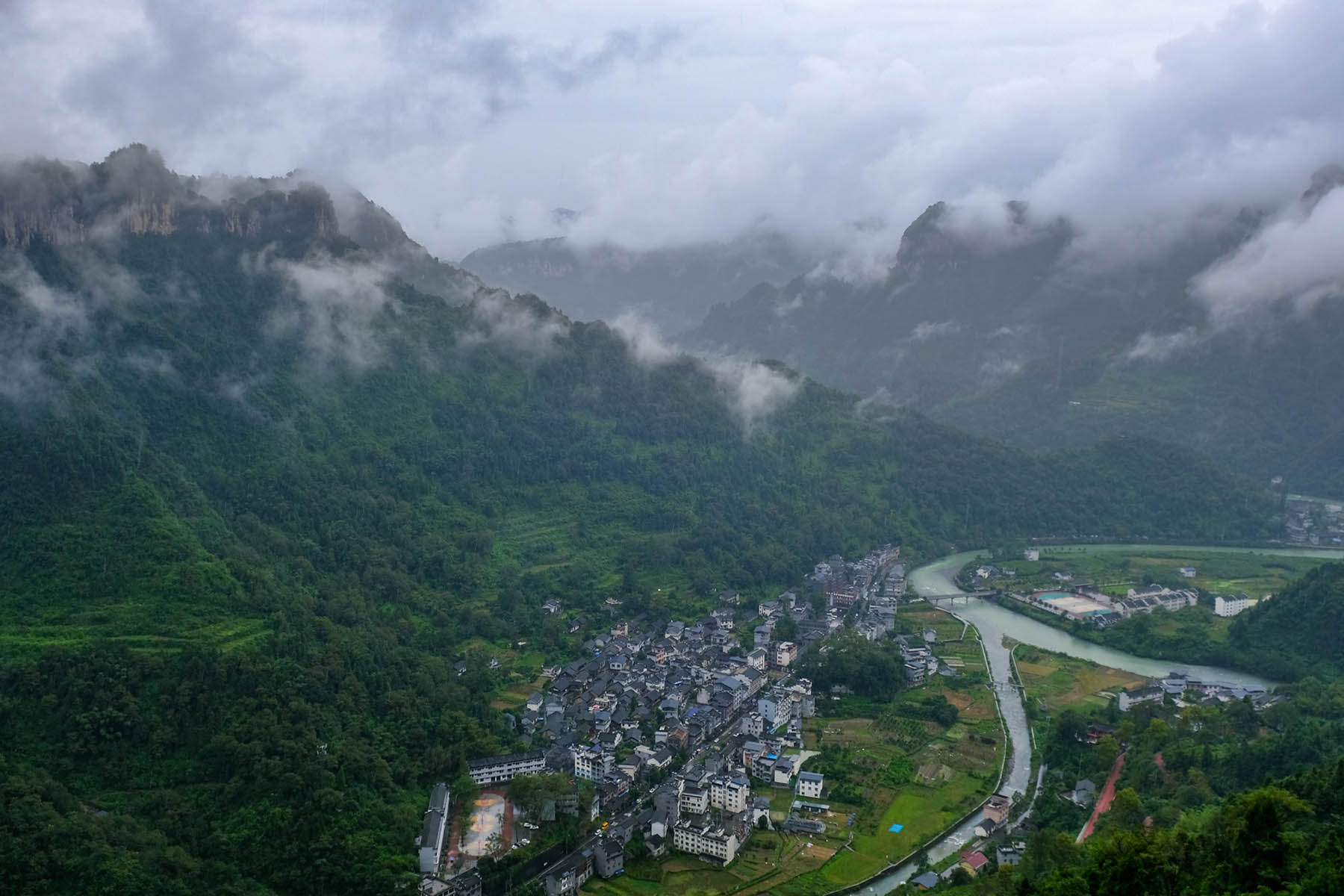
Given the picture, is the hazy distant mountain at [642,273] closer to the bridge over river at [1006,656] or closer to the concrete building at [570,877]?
the bridge over river at [1006,656]

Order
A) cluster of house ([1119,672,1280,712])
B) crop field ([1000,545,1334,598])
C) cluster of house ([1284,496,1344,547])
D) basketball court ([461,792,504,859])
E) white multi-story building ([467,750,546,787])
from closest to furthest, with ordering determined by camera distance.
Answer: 1. basketball court ([461,792,504,859])
2. white multi-story building ([467,750,546,787])
3. cluster of house ([1119,672,1280,712])
4. crop field ([1000,545,1334,598])
5. cluster of house ([1284,496,1344,547])

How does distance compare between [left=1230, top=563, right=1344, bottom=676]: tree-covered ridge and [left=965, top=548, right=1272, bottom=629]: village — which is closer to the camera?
[left=1230, top=563, right=1344, bottom=676]: tree-covered ridge

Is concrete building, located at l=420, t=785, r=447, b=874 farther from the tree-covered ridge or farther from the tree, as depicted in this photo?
the tree-covered ridge

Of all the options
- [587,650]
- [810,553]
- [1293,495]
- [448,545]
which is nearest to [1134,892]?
[587,650]

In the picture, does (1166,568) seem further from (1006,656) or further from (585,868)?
(585,868)

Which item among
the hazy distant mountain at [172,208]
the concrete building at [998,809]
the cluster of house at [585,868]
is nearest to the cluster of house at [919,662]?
the concrete building at [998,809]

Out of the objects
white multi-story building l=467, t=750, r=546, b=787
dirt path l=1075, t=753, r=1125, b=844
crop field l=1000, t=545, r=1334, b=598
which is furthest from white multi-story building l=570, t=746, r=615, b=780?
crop field l=1000, t=545, r=1334, b=598

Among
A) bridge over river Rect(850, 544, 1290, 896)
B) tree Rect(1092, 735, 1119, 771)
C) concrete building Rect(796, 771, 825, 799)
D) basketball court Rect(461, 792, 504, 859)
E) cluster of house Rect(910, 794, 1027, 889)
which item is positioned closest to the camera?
cluster of house Rect(910, 794, 1027, 889)
